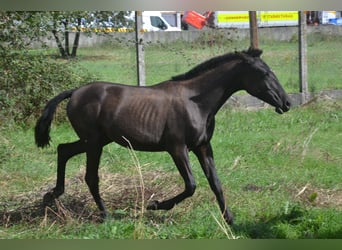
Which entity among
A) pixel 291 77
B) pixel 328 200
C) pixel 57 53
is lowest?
pixel 328 200

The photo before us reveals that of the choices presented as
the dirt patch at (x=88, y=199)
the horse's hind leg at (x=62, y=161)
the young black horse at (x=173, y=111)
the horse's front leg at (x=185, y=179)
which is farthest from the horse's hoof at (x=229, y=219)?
the horse's hind leg at (x=62, y=161)

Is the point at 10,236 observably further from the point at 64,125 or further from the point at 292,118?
the point at 292,118

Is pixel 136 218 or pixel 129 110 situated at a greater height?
pixel 129 110

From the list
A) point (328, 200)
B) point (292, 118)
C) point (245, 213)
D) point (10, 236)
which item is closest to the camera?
point (10, 236)

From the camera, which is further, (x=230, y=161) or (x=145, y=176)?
(x=230, y=161)

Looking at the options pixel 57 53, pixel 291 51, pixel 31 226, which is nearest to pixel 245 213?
pixel 31 226

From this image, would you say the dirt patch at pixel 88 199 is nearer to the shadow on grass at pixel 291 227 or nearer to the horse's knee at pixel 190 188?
the horse's knee at pixel 190 188

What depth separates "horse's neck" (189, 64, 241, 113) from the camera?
629cm

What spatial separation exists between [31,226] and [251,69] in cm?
274

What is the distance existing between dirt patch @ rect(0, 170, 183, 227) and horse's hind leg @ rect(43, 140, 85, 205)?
9 cm

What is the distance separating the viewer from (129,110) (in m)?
6.33

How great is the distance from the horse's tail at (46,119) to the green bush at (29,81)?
1.93 meters

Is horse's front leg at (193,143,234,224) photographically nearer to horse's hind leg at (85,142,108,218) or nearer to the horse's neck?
the horse's neck

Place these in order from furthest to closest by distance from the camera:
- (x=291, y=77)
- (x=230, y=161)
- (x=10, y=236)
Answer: (x=291, y=77) < (x=230, y=161) < (x=10, y=236)
